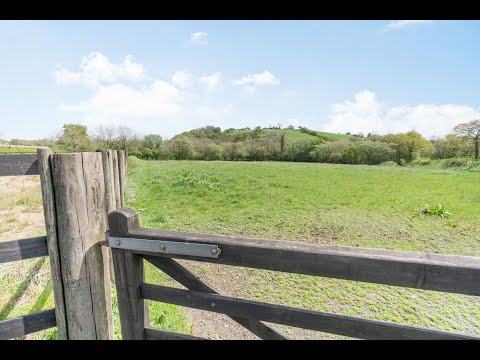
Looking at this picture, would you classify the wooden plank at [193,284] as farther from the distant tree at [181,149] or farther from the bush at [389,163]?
the distant tree at [181,149]

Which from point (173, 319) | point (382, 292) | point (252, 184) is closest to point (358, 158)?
point (252, 184)

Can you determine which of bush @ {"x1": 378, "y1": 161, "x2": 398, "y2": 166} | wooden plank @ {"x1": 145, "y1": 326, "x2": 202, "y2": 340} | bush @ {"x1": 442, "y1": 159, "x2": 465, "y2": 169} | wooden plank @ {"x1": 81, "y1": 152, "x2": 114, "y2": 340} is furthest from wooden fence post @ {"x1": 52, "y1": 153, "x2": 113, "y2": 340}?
bush @ {"x1": 378, "y1": 161, "x2": 398, "y2": 166}

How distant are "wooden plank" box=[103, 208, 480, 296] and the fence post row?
1.88ft

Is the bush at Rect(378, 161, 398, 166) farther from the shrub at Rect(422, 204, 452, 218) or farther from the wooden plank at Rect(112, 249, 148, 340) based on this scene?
the wooden plank at Rect(112, 249, 148, 340)

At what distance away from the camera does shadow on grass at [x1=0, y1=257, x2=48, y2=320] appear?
3211mm

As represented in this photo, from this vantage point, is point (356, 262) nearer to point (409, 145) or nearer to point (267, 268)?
point (267, 268)

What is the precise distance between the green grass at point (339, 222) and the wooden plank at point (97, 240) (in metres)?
3.39

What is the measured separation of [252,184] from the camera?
18.0 meters

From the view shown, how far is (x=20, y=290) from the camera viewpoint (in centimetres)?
360

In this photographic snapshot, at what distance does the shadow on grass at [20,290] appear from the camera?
126 inches

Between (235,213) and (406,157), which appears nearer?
(235,213)
